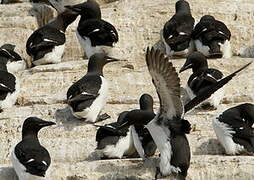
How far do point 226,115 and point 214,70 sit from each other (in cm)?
169

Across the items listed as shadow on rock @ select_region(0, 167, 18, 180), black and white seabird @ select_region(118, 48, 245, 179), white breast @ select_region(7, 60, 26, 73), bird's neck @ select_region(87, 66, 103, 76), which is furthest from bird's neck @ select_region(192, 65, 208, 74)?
shadow on rock @ select_region(0, 167, 18, 180)

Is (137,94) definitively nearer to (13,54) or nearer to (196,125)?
(196,125)

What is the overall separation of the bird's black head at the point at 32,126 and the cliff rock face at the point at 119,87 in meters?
0.52

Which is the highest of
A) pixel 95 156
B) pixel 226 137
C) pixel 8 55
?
pixel 226 137

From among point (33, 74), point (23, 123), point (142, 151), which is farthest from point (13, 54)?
point (142, 151)

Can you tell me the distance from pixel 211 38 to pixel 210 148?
353cm

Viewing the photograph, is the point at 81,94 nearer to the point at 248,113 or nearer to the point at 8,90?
the point at 8,90

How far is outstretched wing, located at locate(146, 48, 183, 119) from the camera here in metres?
12.8

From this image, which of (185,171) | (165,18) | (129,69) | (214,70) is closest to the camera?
(185,171)

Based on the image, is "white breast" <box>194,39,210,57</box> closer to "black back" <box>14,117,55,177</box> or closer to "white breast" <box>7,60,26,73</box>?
"white breast" <box>7,60,26,73</box>

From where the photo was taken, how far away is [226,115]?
48.1 feet

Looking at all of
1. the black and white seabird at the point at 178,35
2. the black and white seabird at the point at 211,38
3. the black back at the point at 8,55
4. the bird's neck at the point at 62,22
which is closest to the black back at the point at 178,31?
the black and white seabird at the point at 178,35

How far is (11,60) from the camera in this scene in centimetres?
1861

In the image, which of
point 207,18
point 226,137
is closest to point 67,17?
point 207,18
